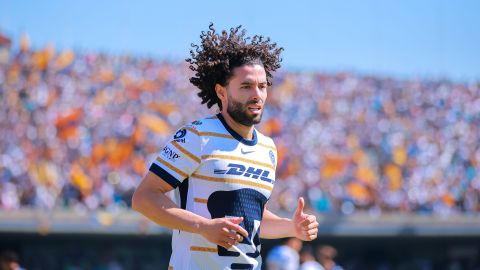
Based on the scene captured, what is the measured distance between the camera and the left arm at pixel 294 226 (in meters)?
4.10

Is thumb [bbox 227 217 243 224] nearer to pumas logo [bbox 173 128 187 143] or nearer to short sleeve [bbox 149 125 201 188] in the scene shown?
short sleeve [bbox 149 125 201 188]

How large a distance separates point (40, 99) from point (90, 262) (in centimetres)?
576

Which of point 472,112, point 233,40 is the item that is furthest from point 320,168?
point 233,40

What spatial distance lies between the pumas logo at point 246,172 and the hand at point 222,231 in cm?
34

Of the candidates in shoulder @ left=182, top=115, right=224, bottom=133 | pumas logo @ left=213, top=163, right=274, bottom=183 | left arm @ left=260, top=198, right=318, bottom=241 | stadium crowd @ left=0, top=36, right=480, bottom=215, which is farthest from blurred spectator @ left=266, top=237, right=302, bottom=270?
stadium crowd @ left=0, top=36, right=480, bottom=215

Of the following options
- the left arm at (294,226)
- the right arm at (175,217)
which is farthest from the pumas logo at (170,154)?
the left arm at (294,226)

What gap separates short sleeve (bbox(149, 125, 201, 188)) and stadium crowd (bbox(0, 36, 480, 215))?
13185 millimetres

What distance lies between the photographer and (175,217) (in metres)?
3.71

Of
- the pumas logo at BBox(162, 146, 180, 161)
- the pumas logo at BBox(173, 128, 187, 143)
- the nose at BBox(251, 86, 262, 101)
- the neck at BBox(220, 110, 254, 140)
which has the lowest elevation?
the pumas logo at BBox(162, 146, 180, 161)

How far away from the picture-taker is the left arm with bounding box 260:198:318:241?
13.5ft

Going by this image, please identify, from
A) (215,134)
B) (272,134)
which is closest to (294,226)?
(215,134)

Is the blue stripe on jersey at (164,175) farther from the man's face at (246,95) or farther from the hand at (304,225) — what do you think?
the hand at (304,225)

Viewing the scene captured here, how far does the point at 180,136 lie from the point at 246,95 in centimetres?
41

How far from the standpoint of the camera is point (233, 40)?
417cm
